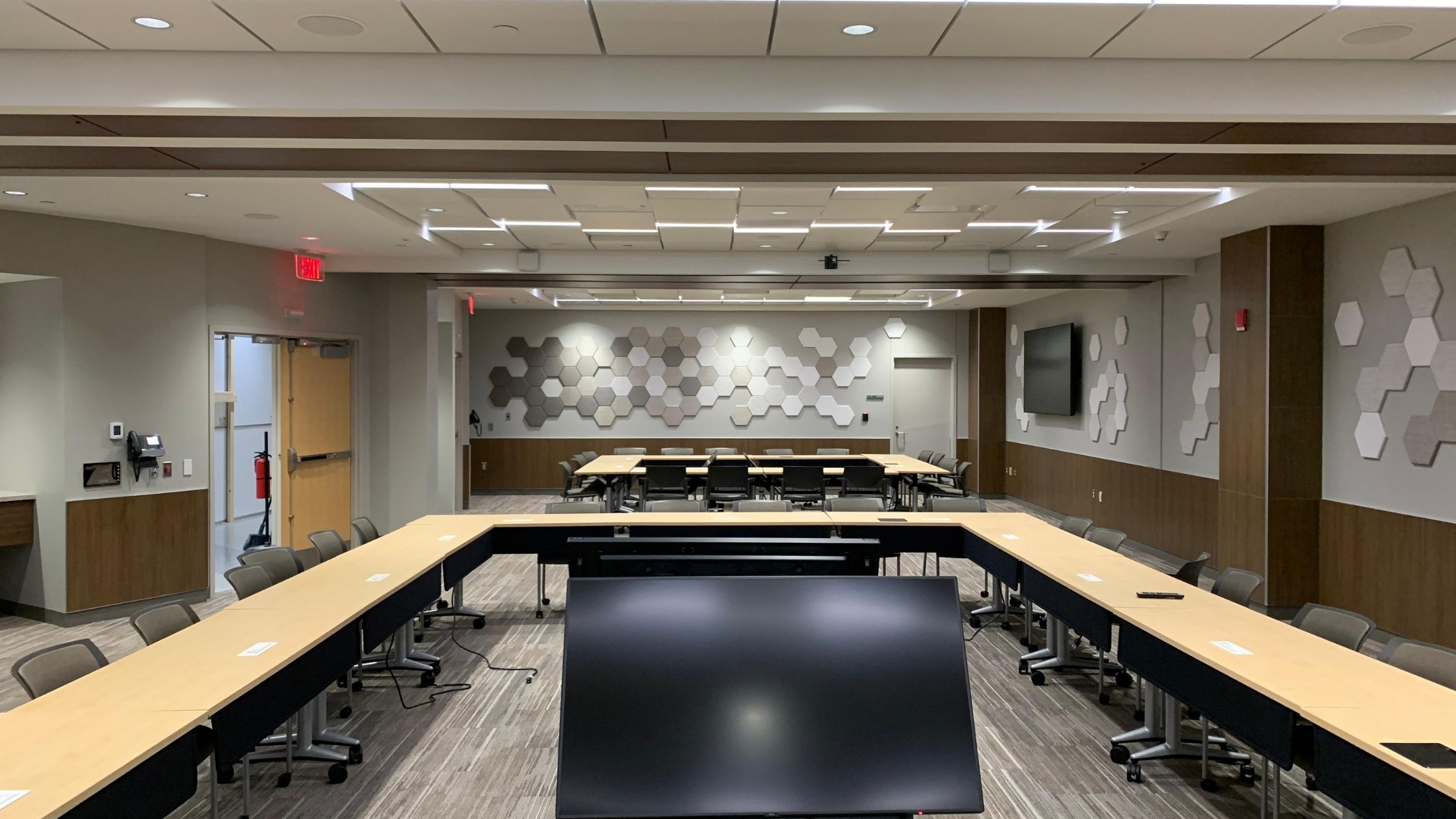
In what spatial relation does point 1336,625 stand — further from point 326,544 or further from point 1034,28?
point 326,544

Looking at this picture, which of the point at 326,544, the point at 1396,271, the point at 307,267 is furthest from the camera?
the point at 307,267

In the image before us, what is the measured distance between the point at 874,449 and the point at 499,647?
9171mm

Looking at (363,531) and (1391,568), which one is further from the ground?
(363,531)

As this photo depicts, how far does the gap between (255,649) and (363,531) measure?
2726 mm

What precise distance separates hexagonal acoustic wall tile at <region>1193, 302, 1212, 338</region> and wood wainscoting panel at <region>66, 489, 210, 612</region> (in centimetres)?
912

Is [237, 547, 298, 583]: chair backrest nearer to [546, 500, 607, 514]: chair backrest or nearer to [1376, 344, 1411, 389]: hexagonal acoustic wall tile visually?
[546, 500, 607, 514]: chair backrest

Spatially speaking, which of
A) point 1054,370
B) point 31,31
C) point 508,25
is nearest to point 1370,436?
point 1054,370

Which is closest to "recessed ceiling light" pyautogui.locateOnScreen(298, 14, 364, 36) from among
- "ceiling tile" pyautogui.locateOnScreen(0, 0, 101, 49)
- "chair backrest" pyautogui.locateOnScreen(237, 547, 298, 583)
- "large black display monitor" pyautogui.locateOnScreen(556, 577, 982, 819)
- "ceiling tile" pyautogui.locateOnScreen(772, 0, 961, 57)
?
"ceiling tile" pyautogui.locateOnScreen(0, 0, 101, 49)

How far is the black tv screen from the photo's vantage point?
34.5 feet

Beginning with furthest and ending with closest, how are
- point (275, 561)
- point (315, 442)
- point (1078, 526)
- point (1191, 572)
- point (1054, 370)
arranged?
1. point (1054, 370)
2. point (315, 442)
3. point (1078, 526)
4. point (1191, 572)
5. point (275, 561)

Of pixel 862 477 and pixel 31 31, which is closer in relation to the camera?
pixel 31 31

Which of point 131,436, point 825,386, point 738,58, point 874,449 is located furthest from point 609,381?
point 738,58

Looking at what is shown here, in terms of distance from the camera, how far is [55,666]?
2855 mm

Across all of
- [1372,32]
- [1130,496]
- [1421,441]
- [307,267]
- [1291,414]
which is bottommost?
[1130,496]
